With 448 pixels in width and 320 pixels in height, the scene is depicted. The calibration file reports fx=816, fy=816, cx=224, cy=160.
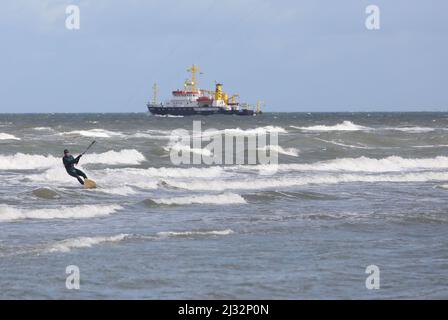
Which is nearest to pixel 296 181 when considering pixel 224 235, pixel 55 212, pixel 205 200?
pixel 205 200

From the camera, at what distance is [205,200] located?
63.8 ft

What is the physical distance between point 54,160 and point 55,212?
1657 cm

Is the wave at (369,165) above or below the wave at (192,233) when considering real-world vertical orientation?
below

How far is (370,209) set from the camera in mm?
18000

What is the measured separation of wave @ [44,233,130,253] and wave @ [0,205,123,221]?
3.04 meters

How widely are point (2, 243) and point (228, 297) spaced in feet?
15.8

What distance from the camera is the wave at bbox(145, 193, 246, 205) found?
1891 cm

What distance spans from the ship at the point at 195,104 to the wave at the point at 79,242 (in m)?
100.0

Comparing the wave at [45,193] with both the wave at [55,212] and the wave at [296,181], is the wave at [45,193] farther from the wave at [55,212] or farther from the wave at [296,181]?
the wave at [296,181]

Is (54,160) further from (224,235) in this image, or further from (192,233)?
(224,235)

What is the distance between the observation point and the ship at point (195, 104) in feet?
374

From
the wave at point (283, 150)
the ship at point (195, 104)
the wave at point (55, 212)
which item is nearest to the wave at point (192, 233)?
the wave at point (55, 212)

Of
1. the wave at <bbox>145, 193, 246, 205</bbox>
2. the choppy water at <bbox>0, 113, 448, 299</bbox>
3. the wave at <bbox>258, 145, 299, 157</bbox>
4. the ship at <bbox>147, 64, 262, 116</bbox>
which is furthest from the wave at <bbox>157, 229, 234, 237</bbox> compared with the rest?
the ship at <bbox>147, 64, 262, 116</bbox>

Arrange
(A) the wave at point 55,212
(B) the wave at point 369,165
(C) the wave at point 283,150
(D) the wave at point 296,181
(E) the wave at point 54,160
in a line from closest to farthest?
1. (A) the wave at point 55,212
2. (D) the wave at point 296,181
3. (E) the wave at point 54,160
4. (B) the wave at point 369,165
5. (C) the wave at point 283,150
